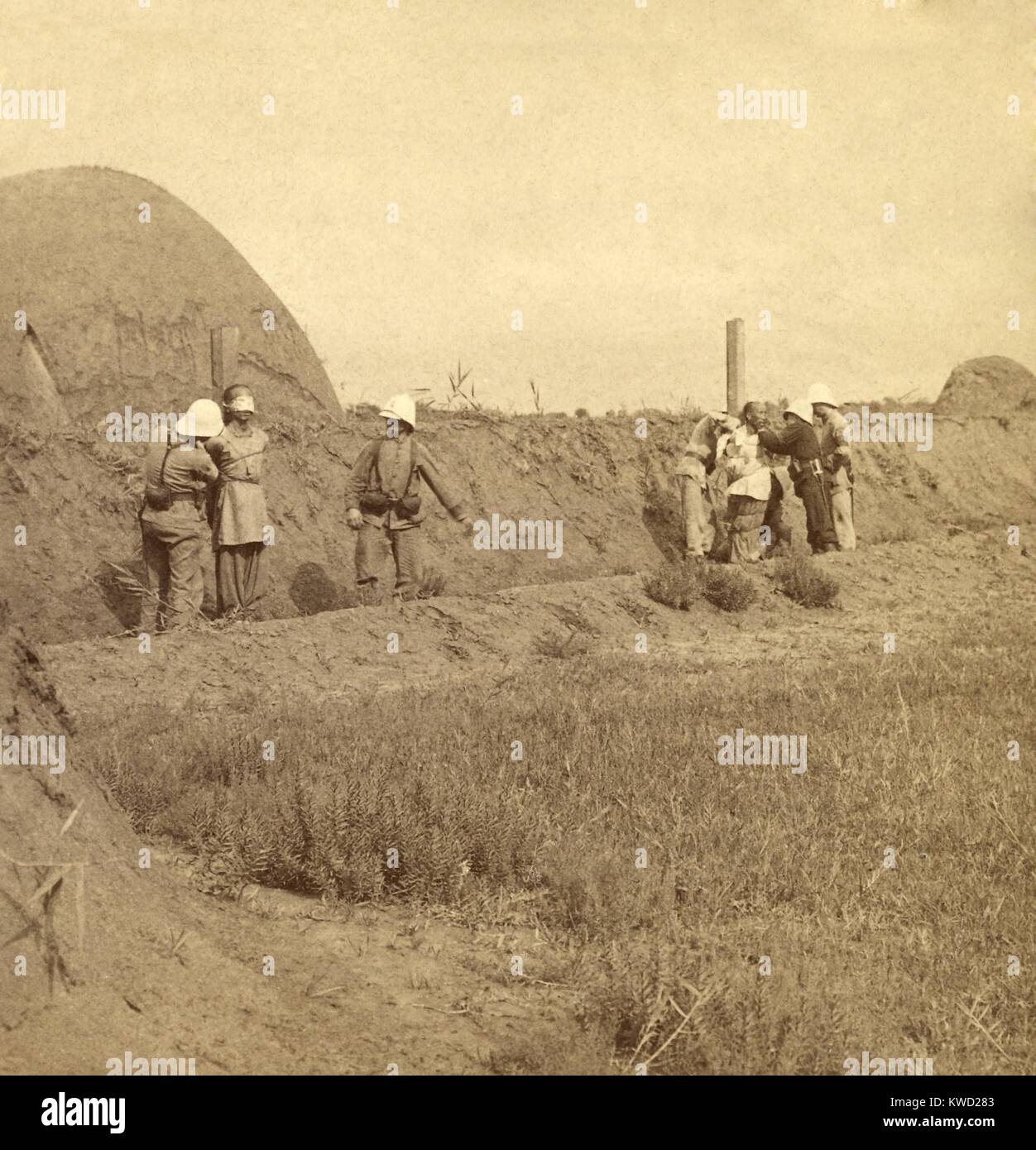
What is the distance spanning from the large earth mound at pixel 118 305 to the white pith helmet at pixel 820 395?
7.23m

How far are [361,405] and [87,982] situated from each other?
19538mm

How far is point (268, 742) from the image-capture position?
7695 mm

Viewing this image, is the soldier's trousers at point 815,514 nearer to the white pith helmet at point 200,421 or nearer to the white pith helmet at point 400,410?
the white pith helmet at point 400,410

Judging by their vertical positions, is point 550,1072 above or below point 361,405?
below

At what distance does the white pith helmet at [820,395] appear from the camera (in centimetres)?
1817

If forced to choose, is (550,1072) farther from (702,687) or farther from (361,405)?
(361,405)

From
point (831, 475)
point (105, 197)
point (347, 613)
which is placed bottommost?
point (347, 613)

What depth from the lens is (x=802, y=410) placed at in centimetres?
1784

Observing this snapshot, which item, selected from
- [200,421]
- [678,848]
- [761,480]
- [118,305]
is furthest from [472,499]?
[678,848]

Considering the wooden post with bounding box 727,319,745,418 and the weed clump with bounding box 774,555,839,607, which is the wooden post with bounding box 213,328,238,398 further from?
the wooden post with bounding box 727,319,745,418

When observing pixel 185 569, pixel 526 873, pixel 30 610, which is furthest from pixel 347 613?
pixel 526 873

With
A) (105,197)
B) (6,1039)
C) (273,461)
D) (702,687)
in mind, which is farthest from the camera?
(105,197)

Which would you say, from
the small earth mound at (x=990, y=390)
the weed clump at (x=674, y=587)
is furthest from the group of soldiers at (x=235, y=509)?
the small earth mound at (x=990, y=390)

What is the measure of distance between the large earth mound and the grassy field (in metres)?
11.2
